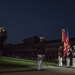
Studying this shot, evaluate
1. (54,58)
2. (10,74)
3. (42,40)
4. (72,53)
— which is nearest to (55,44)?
(54,58)

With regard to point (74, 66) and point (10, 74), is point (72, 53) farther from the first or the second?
point (10, 74)

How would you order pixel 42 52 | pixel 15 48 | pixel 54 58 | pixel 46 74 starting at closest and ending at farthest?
1. pixel 46 74
2. pixel 42 52
3. pixel 54 58
4. pixel 15 48

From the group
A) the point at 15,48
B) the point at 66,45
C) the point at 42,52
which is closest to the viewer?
the point at 42,52

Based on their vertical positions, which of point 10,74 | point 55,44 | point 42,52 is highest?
point 55,44

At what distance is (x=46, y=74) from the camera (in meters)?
16.7

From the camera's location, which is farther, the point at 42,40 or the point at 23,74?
the point at 42,40

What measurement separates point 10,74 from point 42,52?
3.85m

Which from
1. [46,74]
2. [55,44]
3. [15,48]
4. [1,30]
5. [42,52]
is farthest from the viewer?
[15,48]

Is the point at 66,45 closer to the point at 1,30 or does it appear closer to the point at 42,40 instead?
the point at 42,40

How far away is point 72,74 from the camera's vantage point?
17.4 metres

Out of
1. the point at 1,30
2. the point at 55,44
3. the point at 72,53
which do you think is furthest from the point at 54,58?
the point at 1,30

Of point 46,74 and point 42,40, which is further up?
point 42,40

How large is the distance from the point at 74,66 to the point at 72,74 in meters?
7.36

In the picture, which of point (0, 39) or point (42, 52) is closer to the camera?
point (0, 39)
